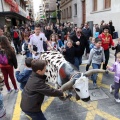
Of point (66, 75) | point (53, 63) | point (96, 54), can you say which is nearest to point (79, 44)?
point (96, 54)

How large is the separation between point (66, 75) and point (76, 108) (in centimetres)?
95

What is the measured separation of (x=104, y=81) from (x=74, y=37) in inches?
74.8

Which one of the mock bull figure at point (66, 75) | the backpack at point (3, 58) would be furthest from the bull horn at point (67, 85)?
the backpack at point (3, 58)

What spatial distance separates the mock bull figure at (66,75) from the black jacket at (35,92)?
1.88ft

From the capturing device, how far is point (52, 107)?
4508 millimetres

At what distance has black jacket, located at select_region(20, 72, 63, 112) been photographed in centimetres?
261

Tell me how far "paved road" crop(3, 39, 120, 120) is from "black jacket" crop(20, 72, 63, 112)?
4.77 feet

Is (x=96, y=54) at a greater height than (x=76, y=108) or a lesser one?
greater

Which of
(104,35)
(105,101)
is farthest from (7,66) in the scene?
(104,35)

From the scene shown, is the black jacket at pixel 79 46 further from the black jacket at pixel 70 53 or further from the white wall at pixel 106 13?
the white wall at pixel 106 13

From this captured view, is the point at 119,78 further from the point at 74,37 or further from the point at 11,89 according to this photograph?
the point at 11,89

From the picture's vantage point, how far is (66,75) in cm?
413

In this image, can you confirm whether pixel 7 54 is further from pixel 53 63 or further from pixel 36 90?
pixel 36 90

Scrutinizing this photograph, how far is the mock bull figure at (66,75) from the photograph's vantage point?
340 centimetres
